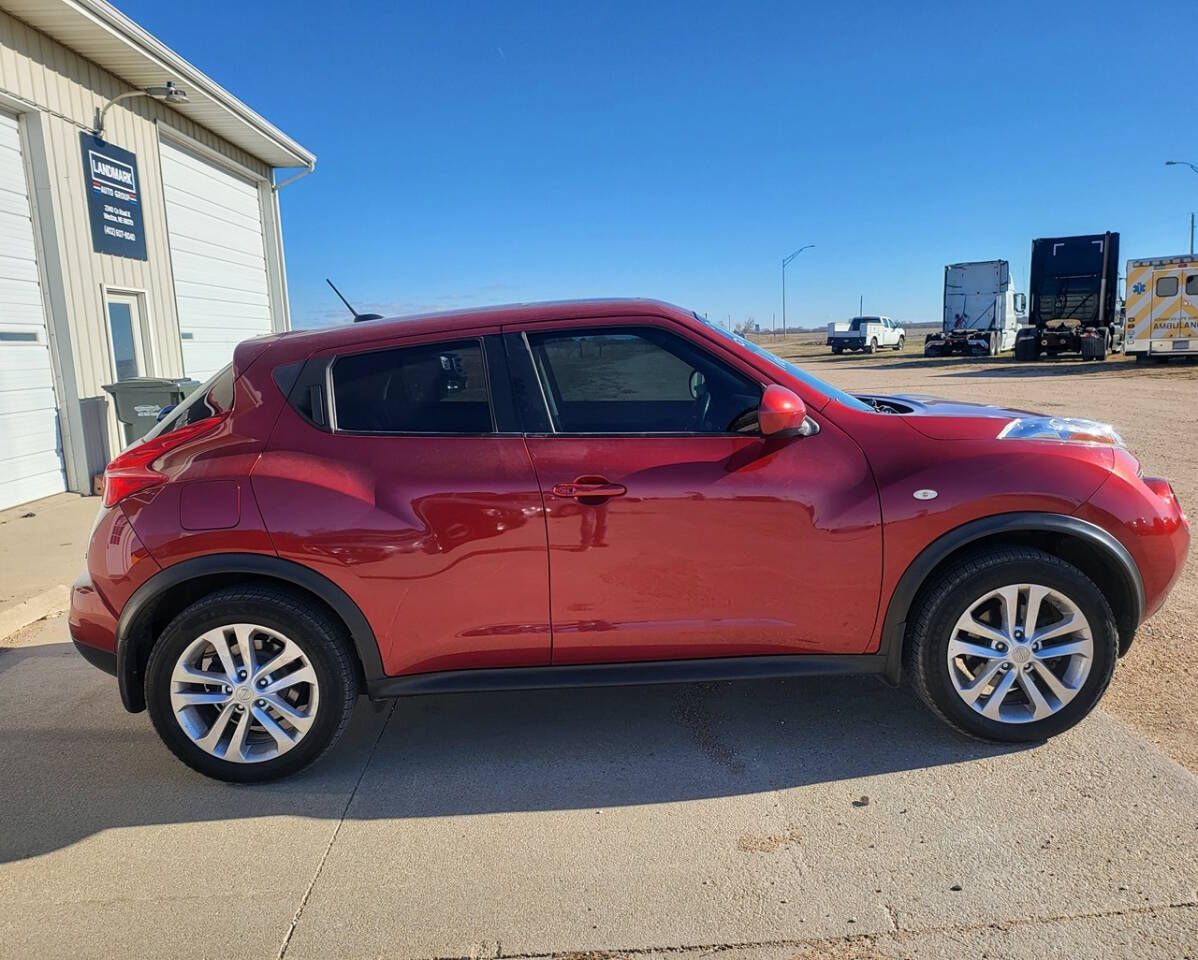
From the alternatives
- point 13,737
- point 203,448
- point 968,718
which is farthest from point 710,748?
point 13,737

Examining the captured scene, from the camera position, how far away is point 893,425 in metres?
3.25

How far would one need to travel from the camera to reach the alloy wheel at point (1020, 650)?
3.21 metres

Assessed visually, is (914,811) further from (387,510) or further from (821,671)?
(387,510)

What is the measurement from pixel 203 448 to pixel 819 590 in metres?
2.40

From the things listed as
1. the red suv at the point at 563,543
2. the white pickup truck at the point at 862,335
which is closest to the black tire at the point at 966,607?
the red suv at the point at 563,543

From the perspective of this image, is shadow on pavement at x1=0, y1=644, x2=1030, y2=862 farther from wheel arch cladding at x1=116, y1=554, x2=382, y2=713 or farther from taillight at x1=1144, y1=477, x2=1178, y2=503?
taillight at x1=1144, y1=477, x2=1178, y2=503

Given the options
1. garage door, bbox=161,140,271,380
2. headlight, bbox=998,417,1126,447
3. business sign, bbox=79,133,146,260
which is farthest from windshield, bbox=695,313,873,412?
garage door, bbox=161,140,271,380

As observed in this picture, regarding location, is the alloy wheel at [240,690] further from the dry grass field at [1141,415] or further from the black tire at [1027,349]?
the black tire at [1027,349]

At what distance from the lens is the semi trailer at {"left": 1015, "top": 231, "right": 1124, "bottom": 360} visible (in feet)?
86.3

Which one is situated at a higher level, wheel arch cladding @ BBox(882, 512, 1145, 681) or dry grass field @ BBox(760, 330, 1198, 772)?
wheel arch cladding @ BBox(882, 512, 1145, 681)

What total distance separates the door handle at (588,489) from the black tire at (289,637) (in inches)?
39.8

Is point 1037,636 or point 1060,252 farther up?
point 1060,252

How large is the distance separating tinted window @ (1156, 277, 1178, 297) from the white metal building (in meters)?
22.7

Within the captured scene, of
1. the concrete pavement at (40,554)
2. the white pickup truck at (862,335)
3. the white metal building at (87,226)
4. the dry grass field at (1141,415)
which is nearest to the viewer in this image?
the dry grass field at (1141,415)
